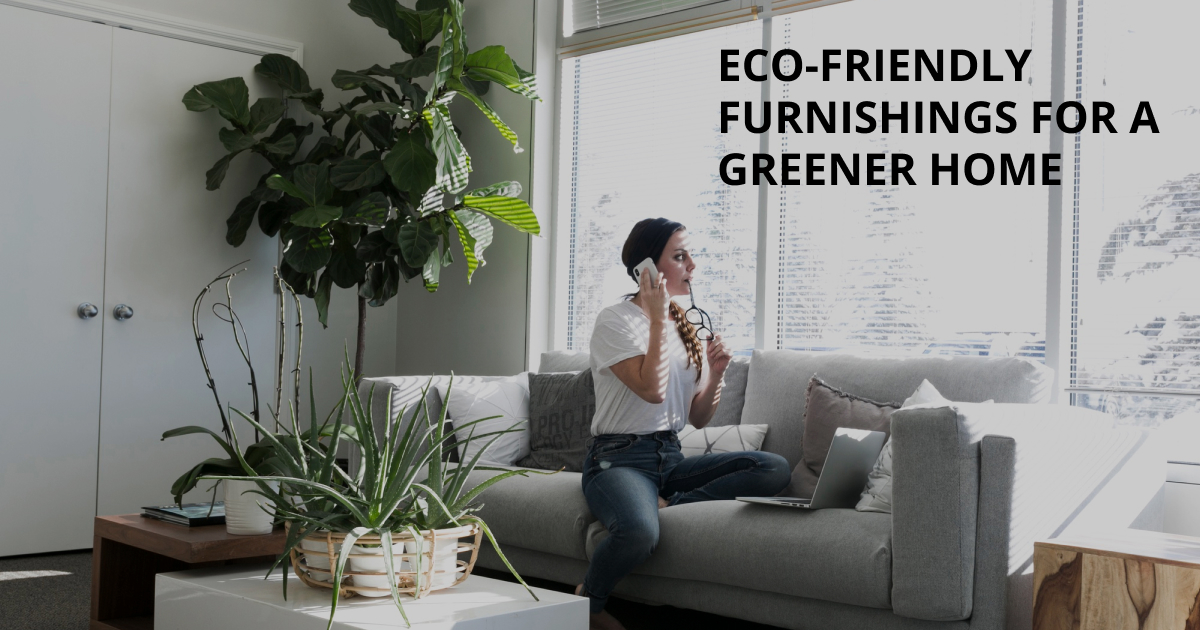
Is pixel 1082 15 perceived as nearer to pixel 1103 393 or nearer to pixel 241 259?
pixel 1103 393

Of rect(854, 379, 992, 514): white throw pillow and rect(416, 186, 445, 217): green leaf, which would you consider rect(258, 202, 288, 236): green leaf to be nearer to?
rect(416, 186, 445, 217): green leaf

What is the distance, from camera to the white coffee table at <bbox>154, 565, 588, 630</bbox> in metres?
1.67

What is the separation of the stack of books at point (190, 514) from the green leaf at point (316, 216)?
59.7 inches

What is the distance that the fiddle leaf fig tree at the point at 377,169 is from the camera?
13.4 ft

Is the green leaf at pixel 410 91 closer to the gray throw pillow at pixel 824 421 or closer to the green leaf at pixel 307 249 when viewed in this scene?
the green leaf at pixel 307 249

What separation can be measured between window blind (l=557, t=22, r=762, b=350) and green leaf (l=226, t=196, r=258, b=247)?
133 cm

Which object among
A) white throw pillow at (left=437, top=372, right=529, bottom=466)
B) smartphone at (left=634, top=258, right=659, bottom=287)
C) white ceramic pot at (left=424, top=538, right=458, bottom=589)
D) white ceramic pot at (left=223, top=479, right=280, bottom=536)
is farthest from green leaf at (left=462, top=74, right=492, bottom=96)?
white ceramic pot at (left=424, top=538, right=458, bottom=589)

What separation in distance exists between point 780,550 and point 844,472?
31 cm

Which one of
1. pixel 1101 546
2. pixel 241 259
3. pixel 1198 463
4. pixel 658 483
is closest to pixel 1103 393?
pixel 1198 463

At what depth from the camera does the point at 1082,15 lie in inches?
130

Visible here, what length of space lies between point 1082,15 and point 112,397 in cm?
A: 389

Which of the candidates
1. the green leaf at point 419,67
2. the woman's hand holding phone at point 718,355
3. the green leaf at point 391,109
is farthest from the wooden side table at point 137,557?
the green leaf at point 419,67

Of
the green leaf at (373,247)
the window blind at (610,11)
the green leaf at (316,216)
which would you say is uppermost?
the window blind at (610,11)

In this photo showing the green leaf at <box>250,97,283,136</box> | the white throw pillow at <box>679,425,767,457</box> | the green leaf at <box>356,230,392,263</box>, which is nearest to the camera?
the white throw pillow at <box>679,425,767,457</box>
